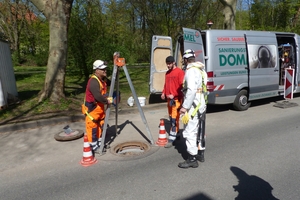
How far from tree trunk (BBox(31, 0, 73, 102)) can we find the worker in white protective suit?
4.78m

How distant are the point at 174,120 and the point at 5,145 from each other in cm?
366

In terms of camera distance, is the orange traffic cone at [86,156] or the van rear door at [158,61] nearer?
the orange traffic cone at [86,156]

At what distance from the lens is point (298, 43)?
27.0ft

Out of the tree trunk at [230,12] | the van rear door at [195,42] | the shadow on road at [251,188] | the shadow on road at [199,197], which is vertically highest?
the tree trunk at [230,12]

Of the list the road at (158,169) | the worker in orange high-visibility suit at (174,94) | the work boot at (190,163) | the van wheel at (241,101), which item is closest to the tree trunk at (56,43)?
the road at (158,169)

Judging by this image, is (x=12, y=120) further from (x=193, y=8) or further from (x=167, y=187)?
(x=193, y=8)

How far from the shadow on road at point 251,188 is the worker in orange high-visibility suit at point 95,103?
96.6 inches

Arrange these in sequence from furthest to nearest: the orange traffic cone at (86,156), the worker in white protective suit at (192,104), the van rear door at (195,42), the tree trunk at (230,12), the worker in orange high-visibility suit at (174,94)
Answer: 1. the tree trunk at (230,12)
2. the van rear door at (195,42)
3. the worker in orange high-visibility suit at (174,94)
4. the orange traffic cone at (86,156)
5. the worker in white protective suit at (192,104)

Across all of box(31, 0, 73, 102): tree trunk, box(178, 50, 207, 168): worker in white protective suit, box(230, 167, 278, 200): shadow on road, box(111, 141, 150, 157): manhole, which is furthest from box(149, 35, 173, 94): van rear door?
box(230, 167, 278, 200): shadow on road

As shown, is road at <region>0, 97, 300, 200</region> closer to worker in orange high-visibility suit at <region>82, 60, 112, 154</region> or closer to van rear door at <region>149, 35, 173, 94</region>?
worker in orange high-visibility suit at <region>82, 60, 112, 154</region>

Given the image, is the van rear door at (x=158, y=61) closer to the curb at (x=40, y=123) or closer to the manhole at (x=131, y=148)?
the curb at (x=40, y=123)

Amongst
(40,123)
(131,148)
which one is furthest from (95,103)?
(40,123)

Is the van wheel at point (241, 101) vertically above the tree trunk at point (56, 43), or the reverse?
the tree trunk at point (56, 43)

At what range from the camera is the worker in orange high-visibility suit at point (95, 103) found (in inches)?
157
